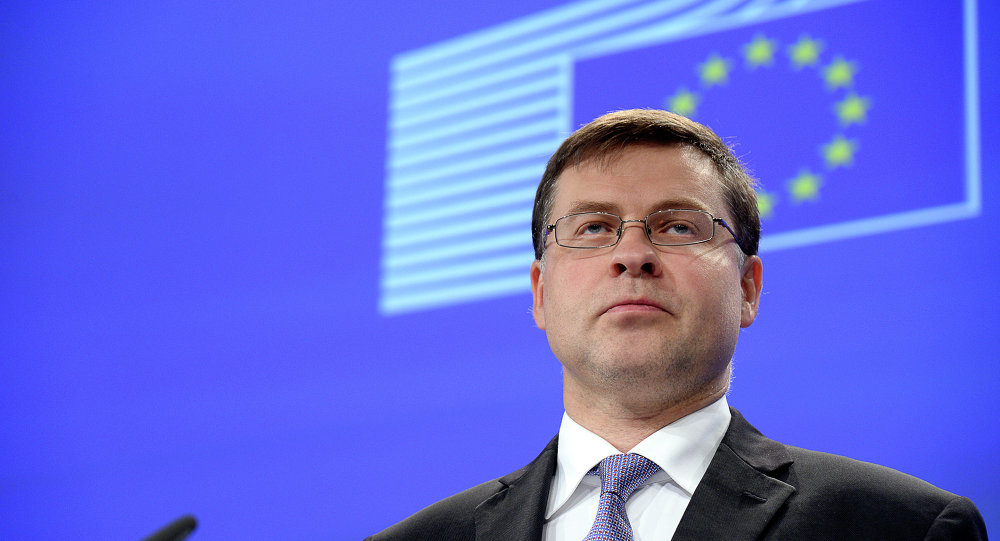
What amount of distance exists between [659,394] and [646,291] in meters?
0.21

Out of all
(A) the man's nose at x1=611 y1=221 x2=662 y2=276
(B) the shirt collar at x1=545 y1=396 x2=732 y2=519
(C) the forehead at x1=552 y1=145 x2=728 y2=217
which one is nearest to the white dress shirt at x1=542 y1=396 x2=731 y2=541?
(B) the shirt collar at x1=545 y1=396 x2=732 y2=519

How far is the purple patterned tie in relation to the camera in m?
1.60

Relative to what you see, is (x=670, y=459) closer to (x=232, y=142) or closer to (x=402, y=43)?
(x=402, y=43)

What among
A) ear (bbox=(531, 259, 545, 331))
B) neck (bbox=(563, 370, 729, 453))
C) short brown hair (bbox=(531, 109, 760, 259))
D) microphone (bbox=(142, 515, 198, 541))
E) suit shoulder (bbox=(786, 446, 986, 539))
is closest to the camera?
microphone (bbox=(142, 515, 198, 541))

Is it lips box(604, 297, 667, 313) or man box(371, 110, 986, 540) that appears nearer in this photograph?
man box(371, 110, 986, 540)

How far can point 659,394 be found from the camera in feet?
5.86

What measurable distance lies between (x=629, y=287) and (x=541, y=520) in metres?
0.46

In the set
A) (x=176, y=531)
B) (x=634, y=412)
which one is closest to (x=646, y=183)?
(x=634, y=412)

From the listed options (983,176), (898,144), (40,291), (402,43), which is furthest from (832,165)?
(40,291)

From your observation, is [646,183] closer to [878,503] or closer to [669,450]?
[669,450]

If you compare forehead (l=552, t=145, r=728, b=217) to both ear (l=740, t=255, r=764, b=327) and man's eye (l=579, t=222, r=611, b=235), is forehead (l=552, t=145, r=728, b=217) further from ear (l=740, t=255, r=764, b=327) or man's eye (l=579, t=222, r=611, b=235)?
ear (l=740, t=255, r=764, b=327)

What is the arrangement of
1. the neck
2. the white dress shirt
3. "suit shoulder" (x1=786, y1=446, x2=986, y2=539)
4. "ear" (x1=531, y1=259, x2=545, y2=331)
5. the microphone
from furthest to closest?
"ear" (x1=531, y1=259, x2=545, y2=331) < the neck < the white dress shirt < "suit shoulder" (x1=786, y1=446, x2=986, y2=539) < the microphone

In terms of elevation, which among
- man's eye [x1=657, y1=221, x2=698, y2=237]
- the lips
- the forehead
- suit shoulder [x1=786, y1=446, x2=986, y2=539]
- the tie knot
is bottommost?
suit shoulder [x1=786, y1=446, x2=986, y2=539]

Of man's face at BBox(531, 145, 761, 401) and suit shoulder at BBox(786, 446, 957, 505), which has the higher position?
man's face at BBox(531, 145, 761, 401)
